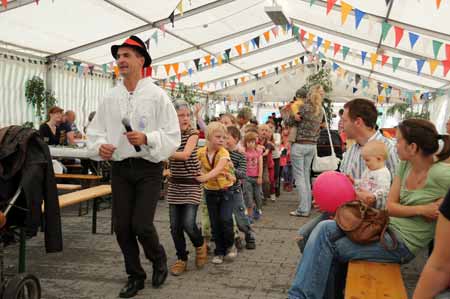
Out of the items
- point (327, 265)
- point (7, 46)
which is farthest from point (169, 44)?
point (327, 265)

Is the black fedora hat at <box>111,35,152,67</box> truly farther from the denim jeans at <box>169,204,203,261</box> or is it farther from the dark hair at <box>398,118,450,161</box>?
the dark hair at <box>398,118,450,161</box>

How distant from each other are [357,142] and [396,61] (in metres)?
9.91

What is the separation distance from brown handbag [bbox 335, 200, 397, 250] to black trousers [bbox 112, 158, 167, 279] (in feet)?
4.89

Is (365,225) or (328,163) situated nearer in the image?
(365,225)

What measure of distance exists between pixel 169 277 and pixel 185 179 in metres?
0.88

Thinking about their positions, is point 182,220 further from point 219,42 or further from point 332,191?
point 219,42

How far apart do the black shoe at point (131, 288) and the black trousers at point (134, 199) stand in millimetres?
216

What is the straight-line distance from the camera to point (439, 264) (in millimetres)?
1742

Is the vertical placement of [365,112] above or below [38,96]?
above

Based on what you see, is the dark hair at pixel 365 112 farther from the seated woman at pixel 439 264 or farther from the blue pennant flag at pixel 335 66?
the blue pennant flag at pixel 335 66

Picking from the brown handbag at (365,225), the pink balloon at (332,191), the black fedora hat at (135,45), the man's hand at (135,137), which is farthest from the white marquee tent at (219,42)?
the brown handbag at (365,225)

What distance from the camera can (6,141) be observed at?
11.8 feet

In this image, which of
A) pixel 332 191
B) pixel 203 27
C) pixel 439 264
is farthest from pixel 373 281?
pixel 203 27

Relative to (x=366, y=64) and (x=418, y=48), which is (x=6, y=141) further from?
(x=366, y=64)
